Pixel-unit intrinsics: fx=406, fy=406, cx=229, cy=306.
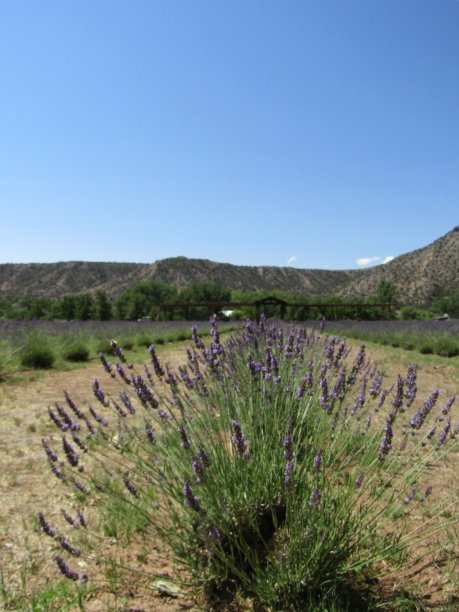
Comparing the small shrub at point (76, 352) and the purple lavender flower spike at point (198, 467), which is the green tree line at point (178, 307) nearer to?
the small shrub at point (76, 352)

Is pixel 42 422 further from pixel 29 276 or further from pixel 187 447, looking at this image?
pixel 29 276

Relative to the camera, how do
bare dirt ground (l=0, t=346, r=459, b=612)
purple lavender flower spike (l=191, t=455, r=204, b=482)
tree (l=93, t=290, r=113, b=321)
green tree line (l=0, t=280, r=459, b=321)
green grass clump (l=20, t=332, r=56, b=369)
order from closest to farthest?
purple lavender flower spike (l=191, t=455, r=204, b=482)
bare dirt ground (l=0, t=346, r=459, b=612)
green grass clump (l=20, t=332, r=56, b=369)
green tree line (l=0, t=280, r=459, b=321)
tree (l=93, t=290, r=113, b=321)

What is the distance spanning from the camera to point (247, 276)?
85375mm

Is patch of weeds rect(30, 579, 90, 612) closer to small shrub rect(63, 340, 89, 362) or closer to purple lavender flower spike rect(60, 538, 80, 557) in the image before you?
Answer: purple lavender flower spike rect(60, 538, 80, 557)

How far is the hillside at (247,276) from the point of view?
2045 inches

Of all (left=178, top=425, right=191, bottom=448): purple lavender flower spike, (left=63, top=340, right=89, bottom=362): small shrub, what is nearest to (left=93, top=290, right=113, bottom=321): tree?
(left=63, top=340, right=89, bottom=362): small shrub

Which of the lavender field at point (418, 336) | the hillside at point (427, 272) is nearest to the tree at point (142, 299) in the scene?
the hillside at point (427, 272)

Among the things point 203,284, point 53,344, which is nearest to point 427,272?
point 203,284

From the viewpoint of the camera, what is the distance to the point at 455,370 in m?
7.82

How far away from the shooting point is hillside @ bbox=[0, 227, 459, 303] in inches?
2045

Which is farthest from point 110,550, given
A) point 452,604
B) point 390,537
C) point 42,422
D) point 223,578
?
point 42,422

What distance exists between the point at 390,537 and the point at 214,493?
94cm

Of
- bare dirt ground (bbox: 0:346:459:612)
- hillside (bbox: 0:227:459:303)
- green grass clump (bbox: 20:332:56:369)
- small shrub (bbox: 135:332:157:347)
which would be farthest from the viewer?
hillside (bbox: 0:227:459:303)

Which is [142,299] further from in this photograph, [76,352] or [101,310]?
[76,352]
